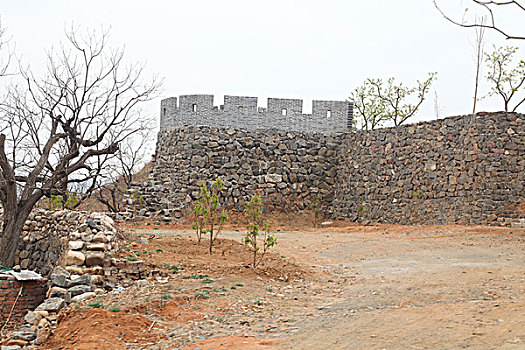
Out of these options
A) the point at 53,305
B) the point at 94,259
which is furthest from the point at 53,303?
the point at 94,259

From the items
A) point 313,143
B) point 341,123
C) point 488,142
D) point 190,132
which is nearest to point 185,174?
point 190,132

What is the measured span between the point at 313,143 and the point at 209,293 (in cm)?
1452

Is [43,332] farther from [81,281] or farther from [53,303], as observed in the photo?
[81,281]

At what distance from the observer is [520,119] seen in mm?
14094

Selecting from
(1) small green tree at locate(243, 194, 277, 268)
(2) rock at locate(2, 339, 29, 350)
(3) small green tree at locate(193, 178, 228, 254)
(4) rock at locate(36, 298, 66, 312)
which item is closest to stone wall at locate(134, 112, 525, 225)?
(1) small green tree at locate(243, 194, 277, 268)

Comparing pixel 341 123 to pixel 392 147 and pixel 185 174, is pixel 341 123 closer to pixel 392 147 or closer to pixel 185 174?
pixel 392 147

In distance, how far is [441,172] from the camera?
49.6 feet

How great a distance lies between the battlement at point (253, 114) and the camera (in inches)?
822

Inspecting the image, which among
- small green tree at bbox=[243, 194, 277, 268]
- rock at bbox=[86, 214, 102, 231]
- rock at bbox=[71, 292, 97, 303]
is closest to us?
rock at bbox=[71, 292, 97, 303]

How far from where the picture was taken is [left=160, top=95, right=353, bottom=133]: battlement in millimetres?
20891

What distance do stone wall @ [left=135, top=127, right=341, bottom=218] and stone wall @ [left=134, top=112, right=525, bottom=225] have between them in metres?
0.04

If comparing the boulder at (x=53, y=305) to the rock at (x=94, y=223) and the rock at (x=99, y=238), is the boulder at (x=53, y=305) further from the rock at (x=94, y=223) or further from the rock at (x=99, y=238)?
the rock at (x=94, y=223)

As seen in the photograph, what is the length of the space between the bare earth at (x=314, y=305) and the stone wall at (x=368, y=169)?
515cm

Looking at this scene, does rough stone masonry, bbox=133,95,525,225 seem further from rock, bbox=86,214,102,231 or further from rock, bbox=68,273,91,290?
rock, bbox=68,273,91,290
